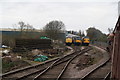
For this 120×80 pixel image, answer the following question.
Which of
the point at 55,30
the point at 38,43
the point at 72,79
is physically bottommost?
the point at 72,79

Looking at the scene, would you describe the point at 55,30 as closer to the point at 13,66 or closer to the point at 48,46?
the point at 48,46

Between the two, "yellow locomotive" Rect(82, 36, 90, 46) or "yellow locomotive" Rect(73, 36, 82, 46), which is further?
"yellow locomotive" Rect(82, 36, 90, 46)

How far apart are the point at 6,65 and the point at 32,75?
2.97 metres

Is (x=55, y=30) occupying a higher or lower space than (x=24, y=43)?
higher

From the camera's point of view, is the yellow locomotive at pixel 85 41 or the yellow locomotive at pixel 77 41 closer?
the yellow locomotive at pixel 77 41

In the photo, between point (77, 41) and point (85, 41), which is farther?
point (85, 41)

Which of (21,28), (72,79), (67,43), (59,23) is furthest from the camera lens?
(59,23)

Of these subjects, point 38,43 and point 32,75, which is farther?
point 38,43

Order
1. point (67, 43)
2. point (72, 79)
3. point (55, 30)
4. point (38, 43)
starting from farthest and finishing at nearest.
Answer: point (55, 30) → point (67, 43) → point (38, 43) → point (72, 79)

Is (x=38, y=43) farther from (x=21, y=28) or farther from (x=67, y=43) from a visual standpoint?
(x=21, y=28)

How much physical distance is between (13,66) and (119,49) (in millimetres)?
8043

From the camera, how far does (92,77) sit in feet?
29.6

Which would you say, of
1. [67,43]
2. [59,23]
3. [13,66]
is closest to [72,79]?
[13,66]

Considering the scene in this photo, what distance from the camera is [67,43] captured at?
31453 mm
